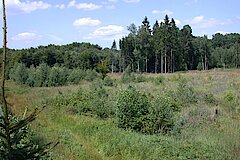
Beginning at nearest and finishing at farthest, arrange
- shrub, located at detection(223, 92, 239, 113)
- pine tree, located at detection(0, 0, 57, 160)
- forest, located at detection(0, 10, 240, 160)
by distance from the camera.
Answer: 1. pine tree, located at detection(0, 0, 57, 160)
2. forest, located at detection(0, 10, 240, 160)
3. shrub, located at detection(223, 92, 239, 113)

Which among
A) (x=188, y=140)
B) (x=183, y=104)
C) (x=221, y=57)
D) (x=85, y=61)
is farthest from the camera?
(x=221, y=57)

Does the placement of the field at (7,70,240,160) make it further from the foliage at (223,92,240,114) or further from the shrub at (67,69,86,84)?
the shrub at (67,69,86,84)

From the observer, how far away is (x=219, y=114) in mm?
17625

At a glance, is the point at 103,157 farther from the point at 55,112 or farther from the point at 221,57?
the point at 221,57

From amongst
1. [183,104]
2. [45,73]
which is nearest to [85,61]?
[45,73]

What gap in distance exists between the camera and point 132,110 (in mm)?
15398

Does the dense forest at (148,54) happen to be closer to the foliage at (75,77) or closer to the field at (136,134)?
the foliage at (75,77)

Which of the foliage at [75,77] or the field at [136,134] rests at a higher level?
the foliage at [75,77]

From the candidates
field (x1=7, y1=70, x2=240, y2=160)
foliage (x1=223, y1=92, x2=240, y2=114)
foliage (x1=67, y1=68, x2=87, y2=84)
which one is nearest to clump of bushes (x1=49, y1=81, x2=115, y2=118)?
field (x1=7, y1=70, x2=240, y2=160)

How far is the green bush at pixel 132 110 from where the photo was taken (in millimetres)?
15055

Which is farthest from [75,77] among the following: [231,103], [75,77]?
[231,103]

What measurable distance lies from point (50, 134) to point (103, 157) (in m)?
2.82

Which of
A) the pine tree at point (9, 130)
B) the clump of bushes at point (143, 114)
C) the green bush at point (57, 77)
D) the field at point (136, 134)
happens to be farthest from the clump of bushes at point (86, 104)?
the green bush at point (57, 77)

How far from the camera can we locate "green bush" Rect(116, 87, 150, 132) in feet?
49.4
